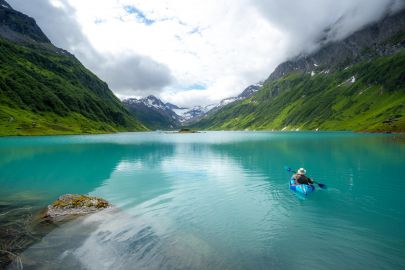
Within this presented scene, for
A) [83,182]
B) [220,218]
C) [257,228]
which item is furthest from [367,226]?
[83,182]

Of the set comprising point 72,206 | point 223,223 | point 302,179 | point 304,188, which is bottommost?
point 223,223

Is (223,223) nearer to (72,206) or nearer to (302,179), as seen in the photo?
(72,206)

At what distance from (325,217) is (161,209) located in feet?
53.2

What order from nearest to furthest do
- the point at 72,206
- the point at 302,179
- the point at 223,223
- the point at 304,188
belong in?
the point at 223,223
the point at 72,206
the point at 304,188
the point at 302,179

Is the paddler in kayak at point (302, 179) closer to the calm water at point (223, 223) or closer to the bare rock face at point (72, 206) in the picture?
the calm water at point (223, 223)

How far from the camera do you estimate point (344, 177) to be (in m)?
46.3

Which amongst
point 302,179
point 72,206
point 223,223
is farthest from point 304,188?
point 72,206

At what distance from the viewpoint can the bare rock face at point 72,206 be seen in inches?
1023

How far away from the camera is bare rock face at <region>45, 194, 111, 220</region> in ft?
85.3

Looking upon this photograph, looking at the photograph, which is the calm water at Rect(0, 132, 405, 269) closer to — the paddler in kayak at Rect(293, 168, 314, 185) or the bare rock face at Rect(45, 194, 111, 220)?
the paddler in kayak at Rect(293, 168, 314, 185)

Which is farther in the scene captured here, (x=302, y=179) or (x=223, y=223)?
(x=302, y=179)

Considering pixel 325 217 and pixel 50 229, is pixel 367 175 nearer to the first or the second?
pixel 325 217

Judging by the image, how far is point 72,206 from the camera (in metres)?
27.8

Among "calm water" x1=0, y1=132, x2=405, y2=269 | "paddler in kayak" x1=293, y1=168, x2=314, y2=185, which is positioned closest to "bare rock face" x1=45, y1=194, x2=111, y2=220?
"calm water" x1=0, y1=132, x2=405, y2=269
